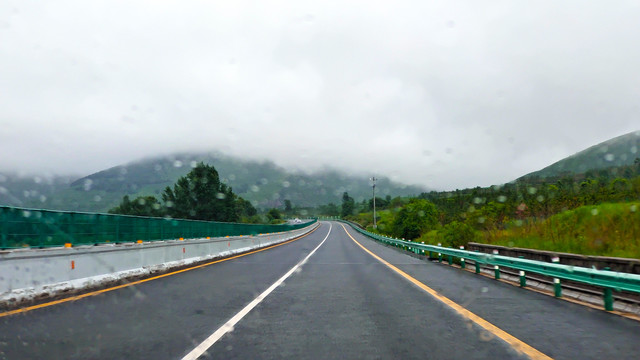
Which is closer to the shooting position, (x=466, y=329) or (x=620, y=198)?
(x=466, y=329)

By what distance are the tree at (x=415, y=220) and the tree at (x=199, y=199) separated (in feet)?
235

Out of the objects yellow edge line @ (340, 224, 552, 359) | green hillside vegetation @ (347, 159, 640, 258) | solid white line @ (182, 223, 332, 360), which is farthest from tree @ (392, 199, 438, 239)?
solid white line @ (182, 223, 332, 360)

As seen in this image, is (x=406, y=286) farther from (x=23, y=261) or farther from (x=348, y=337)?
(x=23, y=261)

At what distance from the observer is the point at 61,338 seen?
596cm

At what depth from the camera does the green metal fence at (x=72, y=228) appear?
33.8ft

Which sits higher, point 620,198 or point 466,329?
point 620,198

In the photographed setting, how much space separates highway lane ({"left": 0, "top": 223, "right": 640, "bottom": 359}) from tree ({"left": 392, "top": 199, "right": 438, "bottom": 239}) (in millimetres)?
55444

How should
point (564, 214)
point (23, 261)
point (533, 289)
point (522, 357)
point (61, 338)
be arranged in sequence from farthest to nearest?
point (564, 214), point (533, 289), point (23, 261), point (61, 338), point (522, 357)

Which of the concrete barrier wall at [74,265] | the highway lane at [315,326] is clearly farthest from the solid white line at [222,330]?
the concrete barrier wall at [74,265]

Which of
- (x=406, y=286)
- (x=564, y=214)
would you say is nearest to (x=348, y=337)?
(x=406, y=286)

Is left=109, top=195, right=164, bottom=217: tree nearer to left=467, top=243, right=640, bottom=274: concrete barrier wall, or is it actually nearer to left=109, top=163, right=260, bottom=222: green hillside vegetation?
left=109, top=163, right=260, bottom=222: green hillside vegetation

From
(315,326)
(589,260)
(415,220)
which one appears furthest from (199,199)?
(315,326)

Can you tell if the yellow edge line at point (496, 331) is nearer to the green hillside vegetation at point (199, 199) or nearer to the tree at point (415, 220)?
the tree at point (415, 220)

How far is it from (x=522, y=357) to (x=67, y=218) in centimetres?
1171
